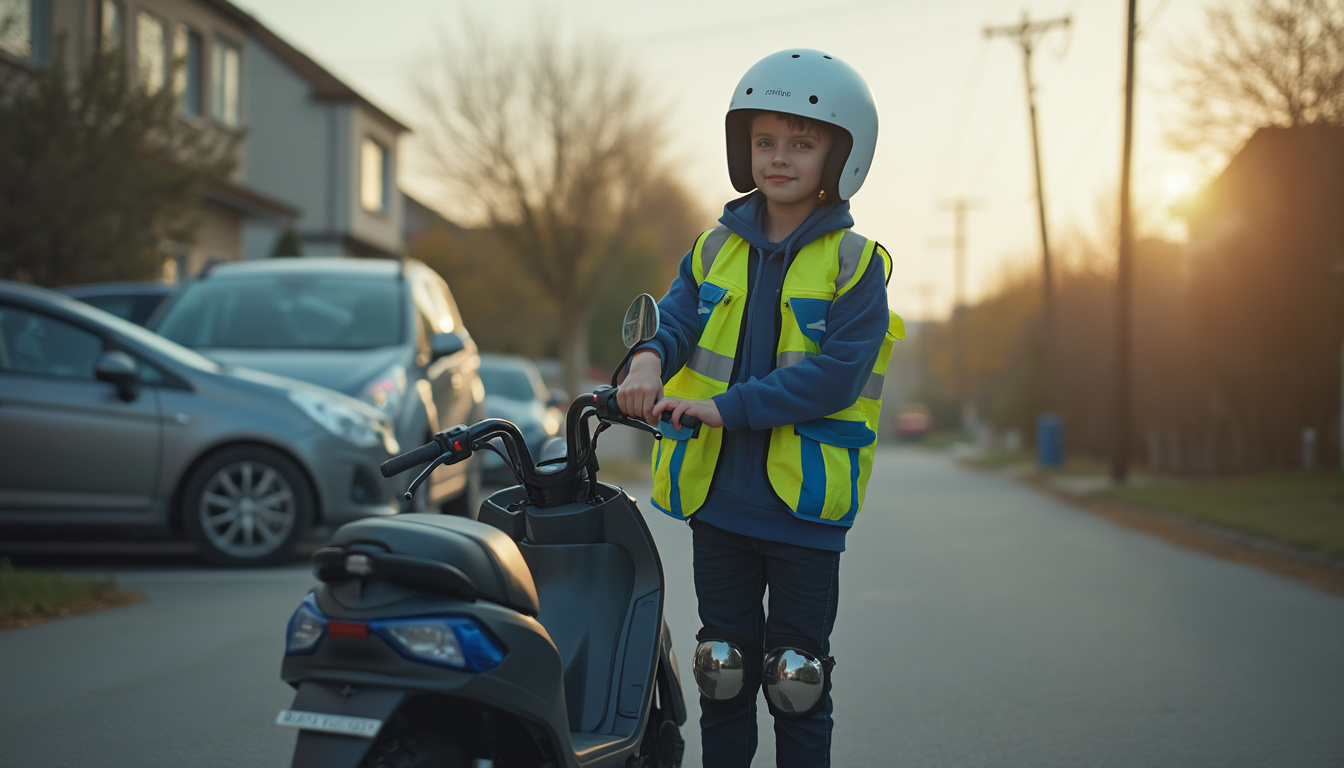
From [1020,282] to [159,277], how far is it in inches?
2019

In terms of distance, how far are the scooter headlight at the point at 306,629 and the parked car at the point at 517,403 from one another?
39.2 ft

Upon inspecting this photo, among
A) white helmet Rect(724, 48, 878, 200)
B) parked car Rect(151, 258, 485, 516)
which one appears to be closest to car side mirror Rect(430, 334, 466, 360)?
parked car Rect(151, 258, 485, 516)

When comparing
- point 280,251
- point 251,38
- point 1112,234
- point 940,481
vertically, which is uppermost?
point 251,38

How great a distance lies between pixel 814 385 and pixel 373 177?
31.9 meters

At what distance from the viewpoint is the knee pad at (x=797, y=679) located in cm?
313

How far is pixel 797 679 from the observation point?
3133 mm

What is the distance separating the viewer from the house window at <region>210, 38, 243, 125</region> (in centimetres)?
2427

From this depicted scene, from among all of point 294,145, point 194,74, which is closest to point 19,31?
point 194,74

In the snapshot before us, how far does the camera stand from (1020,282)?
6075cm

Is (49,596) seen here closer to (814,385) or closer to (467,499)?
(467,499)

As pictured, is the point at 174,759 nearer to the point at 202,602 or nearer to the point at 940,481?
the point at 202,602

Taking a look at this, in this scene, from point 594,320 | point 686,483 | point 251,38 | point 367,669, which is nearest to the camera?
point 367,669

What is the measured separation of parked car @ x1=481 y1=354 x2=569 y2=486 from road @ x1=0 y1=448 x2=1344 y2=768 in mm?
6055

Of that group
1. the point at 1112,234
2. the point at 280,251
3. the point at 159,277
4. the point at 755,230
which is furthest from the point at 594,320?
the point at 755,230
